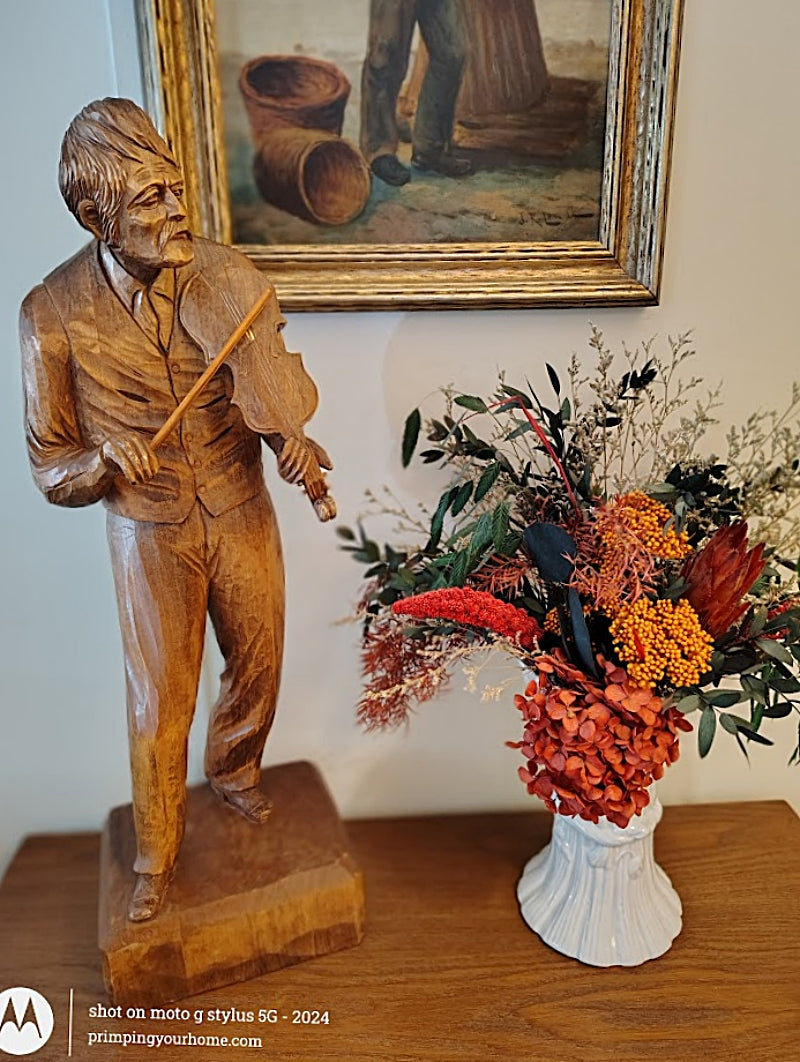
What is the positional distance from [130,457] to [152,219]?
0.61ft

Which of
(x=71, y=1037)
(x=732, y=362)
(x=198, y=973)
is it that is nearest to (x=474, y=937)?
(x=198, y=973)

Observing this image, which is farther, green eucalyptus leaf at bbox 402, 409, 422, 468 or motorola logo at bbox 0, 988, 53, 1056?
green eucalyptus leaf at bbox 402, 409, 422, 468

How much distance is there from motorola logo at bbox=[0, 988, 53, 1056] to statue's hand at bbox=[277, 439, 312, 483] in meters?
0.57

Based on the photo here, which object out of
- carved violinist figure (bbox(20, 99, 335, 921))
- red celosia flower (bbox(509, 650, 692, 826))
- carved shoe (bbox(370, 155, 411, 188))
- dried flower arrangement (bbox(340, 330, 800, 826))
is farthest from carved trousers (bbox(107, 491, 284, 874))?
carved shoe (bbox(370, 155, 411, 188))

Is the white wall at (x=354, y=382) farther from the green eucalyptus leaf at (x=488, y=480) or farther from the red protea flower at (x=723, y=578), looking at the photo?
the red protea flower at (x=723, y=578)

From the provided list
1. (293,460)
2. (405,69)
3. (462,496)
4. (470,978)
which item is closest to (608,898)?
(470,978)

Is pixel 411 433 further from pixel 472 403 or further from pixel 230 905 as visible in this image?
pixel 230 905

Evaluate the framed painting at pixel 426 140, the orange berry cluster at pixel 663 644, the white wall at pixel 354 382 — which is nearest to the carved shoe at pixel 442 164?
the framed painting at pixel 426 140

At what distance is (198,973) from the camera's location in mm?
902

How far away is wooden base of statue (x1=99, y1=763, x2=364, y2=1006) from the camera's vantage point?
34.8 inches

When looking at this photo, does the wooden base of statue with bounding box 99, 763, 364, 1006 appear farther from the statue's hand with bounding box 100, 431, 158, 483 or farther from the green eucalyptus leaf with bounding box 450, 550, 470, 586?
the statue's hand with bounding box 100, 431, 158, 483

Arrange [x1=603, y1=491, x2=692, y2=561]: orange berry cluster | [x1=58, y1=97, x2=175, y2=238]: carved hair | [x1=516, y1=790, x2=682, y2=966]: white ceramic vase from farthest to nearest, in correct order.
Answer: [x1=516, y1=790, x2=682, y2=966]: white ceramic vase < [x1=603, y1=491, x2=692, y2=561]: orange berry cluster < [x1=58, y1=97, x2=175, y2=238]: carved hair

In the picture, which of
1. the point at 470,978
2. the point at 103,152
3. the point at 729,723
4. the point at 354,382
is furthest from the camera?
the point at 354,382

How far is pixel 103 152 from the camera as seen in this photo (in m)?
0.72
